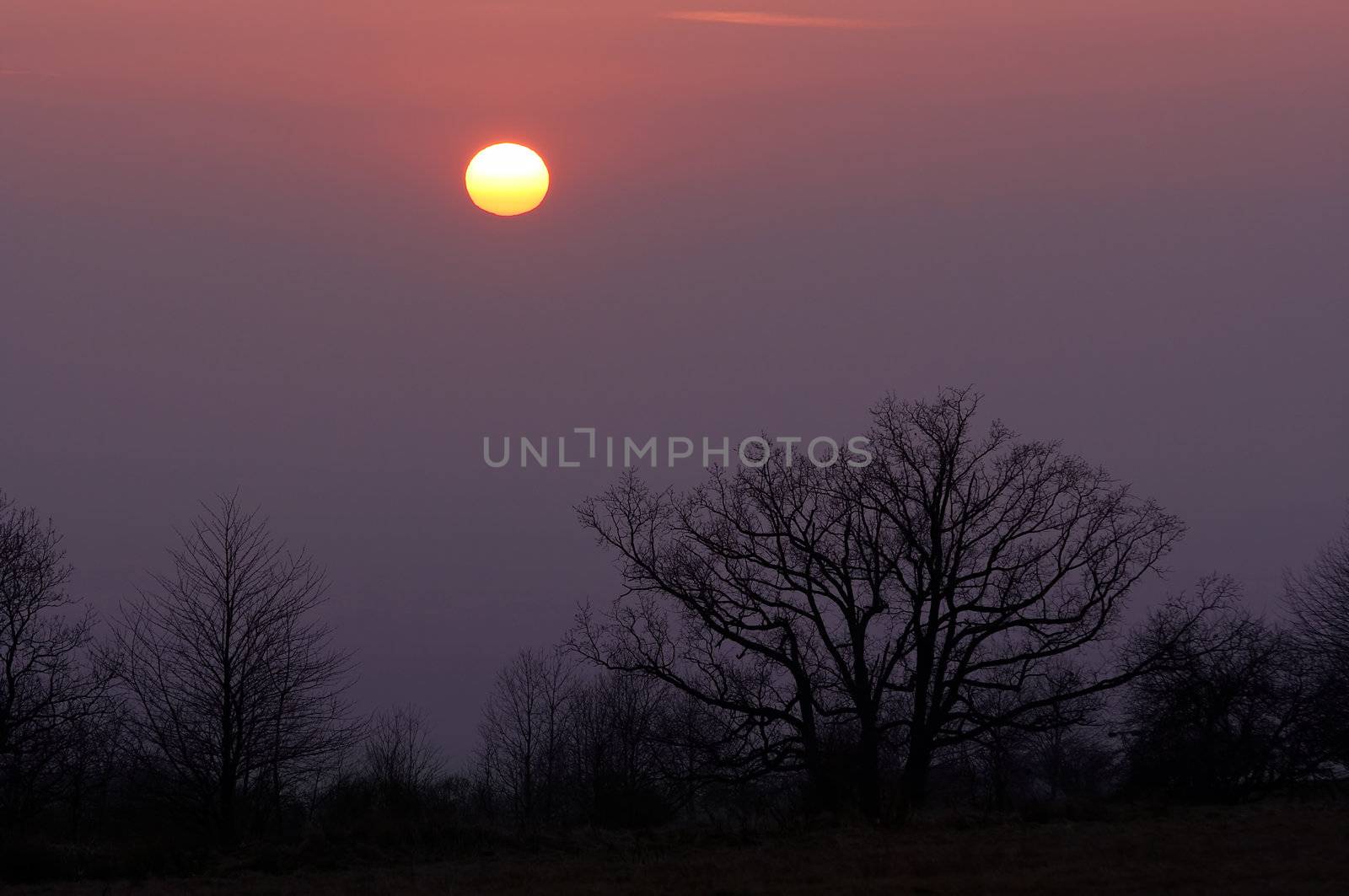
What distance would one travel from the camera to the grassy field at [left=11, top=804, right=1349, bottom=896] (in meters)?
13.8

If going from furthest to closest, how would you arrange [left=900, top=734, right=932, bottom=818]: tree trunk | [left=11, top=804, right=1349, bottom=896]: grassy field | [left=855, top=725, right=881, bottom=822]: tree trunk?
[left=900, top=734, right=932, bottom=818]: tree trunk, [left=855, top=725, right=881, bottom=822]: tree trunk, [left=11, top=804, right=1349, bottom=896]: grassy field

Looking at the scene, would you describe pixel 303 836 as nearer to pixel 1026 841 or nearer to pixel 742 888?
pixel 742 888

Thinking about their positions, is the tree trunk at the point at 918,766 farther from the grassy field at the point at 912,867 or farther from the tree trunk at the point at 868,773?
the grassy field at the point at 912,867

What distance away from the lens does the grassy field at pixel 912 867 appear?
45.2 feet

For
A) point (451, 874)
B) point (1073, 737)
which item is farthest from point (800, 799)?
point (1073, 737)

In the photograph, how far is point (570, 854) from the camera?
18281 mm

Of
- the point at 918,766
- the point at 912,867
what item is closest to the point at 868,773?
the point at 918,766

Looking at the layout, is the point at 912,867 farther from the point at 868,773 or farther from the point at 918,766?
the point at 918,766

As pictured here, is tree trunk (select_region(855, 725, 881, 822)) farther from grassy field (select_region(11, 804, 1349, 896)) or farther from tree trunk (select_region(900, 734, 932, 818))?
grassy field (select_region(11, 804, 1349, 896))

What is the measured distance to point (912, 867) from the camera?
15266 millimetres

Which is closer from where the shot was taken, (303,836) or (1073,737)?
(303,836)

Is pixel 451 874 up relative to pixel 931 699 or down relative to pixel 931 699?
down

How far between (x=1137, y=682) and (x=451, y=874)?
19853 mm

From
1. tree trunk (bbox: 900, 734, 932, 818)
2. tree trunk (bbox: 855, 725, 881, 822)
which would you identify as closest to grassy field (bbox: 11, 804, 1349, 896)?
tree trunk (bbox: 855, 725, 881, 822)
